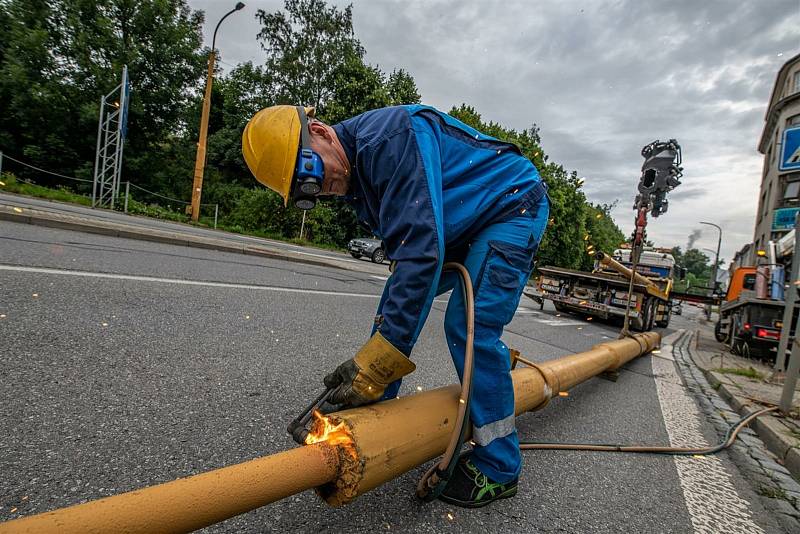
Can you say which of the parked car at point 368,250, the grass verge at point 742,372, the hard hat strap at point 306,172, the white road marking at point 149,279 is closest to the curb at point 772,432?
the grass verge at point 742,372

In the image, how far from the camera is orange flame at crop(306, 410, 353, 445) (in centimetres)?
123

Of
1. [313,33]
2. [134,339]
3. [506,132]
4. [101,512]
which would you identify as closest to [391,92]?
[313,33]

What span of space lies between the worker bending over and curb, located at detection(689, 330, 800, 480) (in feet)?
7.22

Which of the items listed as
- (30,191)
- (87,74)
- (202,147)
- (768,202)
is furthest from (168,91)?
(768,202)

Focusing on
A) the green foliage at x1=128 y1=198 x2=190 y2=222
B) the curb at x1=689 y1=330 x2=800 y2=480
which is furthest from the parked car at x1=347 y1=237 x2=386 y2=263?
the curb at x1=689 y1=330 x2=800 y2=480

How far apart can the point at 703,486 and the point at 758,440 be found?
142cm

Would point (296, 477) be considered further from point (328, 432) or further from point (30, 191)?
point (30, 191)

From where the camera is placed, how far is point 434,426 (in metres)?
1.50

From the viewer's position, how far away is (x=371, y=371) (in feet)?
4.74

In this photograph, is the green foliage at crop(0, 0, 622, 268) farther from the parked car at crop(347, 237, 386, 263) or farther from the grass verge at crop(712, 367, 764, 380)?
the grass verge at crop(712, 367, 764, 380)

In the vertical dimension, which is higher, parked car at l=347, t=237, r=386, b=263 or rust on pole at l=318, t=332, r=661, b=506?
parked car at l=347, t=237, r=386, b=263

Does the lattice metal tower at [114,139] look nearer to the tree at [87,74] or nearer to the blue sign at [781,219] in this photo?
the tree at [87,74]

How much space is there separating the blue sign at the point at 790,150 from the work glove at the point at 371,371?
387 centimetres

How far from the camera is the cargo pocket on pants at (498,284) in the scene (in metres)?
1.69
